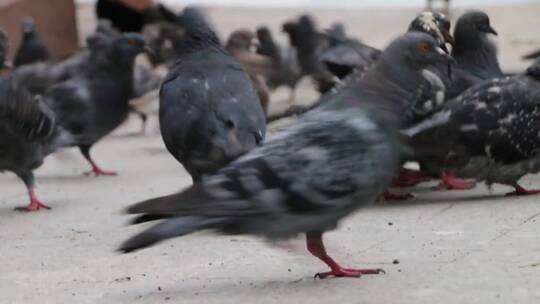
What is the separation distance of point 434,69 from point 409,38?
2.10 meters

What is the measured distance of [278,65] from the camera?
49.4 ft

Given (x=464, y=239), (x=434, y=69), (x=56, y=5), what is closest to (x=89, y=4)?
(x=56, y=5)

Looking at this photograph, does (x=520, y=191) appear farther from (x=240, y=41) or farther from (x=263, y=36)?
(x=263, y=36)

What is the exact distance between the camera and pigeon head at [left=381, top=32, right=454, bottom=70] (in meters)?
5.41

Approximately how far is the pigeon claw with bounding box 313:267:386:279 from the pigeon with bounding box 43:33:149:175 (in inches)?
202

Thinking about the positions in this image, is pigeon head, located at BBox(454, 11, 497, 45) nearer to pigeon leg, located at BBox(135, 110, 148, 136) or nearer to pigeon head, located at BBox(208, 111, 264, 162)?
pigeon head, located at BBox(208, 111, 264, 162)

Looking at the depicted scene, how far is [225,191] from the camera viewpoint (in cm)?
470

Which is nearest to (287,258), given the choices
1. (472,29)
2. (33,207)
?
(33,207)

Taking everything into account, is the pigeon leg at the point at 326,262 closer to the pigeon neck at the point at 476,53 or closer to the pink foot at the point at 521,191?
the pink foot at the point at 521,191

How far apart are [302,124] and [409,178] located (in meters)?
3.32

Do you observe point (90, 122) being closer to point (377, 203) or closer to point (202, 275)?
point (377, 203)

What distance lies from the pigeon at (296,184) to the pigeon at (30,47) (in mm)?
10574

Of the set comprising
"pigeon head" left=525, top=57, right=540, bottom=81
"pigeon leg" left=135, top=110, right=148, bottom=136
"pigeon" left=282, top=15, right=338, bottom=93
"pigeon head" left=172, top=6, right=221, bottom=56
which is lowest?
"pigeon leg" left=135, top=110, right=148, bottom=136

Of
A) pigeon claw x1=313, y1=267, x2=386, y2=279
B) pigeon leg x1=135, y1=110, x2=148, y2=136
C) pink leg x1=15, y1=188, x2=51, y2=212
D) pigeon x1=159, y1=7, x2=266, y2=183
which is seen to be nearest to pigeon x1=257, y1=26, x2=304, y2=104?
pigeon leg x1=135, y1=110, x2=148, y2=136
